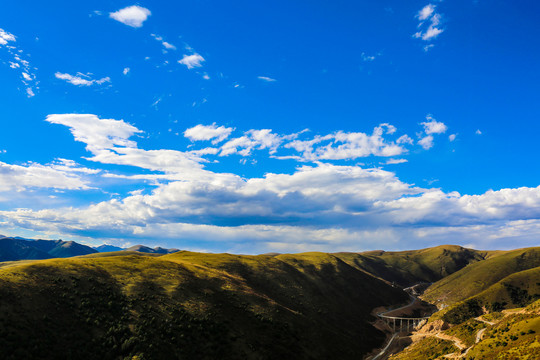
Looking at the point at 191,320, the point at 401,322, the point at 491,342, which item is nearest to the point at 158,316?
the point at 191,320

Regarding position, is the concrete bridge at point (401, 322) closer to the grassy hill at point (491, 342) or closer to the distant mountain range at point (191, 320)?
the distant mountain range at point (191, 320)

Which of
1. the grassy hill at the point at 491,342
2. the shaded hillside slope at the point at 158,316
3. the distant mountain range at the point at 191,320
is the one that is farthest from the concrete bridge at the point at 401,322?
the grassy hill at the point at 491,342

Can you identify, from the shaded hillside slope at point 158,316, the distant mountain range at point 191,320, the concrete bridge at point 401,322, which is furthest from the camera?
the concrete bridge at point 401,322

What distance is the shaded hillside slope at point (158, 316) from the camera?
56156mm

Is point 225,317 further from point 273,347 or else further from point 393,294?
point 393,294

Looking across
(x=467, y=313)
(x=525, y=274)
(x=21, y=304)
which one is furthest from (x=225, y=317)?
(x=525, y=274)

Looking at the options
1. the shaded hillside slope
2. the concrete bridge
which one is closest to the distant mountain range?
the shaded hillside slope

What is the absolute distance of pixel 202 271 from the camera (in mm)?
112812

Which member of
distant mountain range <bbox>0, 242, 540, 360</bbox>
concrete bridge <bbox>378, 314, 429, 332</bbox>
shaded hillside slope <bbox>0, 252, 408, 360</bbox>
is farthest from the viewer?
concrete bridge <bbox>378, 314, 429, 332</bbox>

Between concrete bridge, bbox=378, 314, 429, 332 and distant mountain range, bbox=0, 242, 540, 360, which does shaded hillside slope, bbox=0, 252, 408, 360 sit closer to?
distant mountain range, bbox=0, 242, 540, 360

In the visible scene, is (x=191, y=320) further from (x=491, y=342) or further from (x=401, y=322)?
(x=401, y=322)

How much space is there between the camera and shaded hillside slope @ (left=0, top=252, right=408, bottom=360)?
5616 cm

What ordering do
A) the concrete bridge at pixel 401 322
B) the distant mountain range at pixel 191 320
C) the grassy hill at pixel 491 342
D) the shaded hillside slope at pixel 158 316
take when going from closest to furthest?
the shaded hillside slope at pixel 158 316, the distant mountain range at pixel 191 320, the grassy hill at pixel 491 342, the concrete bridge at pixel 401 322

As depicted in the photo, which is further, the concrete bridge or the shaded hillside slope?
the concrete bridge
